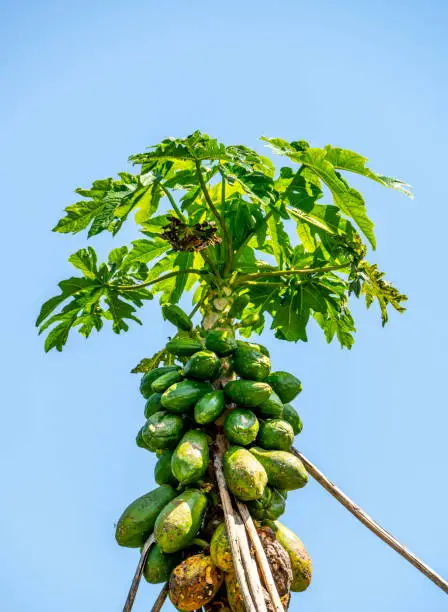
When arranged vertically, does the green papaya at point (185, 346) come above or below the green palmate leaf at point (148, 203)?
below

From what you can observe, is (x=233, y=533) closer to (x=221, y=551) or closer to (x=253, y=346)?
(x=221, y=551)

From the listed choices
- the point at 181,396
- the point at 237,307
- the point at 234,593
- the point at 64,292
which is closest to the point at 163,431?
the point at 181,396

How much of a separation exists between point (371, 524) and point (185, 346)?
4.70 feet

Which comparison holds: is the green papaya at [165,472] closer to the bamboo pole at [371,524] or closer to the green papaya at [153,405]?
the green papaya at [153,405]

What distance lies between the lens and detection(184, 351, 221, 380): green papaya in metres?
3.58

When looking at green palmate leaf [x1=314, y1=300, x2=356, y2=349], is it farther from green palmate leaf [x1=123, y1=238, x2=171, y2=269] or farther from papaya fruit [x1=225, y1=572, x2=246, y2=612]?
papaya fruit [x1=225, y1=572, x2=246, y2=612]

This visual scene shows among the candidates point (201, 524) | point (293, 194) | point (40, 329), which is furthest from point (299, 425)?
point (40, 329)

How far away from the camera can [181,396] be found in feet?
11.4

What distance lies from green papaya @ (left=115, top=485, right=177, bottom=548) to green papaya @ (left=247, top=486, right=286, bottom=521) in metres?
0.44

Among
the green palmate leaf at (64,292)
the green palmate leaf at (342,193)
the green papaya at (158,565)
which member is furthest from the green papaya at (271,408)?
the green palmate leaf at (64,292)

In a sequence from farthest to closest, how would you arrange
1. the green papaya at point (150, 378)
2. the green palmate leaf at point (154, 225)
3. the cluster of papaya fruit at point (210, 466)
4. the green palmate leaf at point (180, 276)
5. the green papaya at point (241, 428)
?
the green palmate leaf at point (180, 276) < the green palmate leaf at point (154, 225) < the green papaya at point (150, 378) < the green papaya at point (241, 428) < the cluster of papaya fruit at point (210, 466)

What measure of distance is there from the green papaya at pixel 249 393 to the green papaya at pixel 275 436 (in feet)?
0.47

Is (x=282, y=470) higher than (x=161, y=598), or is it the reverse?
(x=282, y=470)

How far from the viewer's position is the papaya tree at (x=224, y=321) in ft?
9.89
